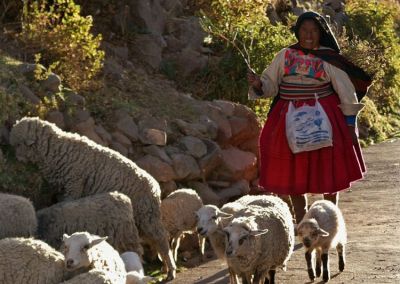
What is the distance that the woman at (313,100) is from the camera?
29.6 ft

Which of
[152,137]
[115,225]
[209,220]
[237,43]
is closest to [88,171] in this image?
[115,225]

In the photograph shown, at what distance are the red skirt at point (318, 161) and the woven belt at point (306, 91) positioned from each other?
0.04 metres

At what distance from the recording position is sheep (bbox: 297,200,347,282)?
819cm

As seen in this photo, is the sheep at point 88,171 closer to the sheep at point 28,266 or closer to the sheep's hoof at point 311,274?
the sheep's hoof at point 311,274

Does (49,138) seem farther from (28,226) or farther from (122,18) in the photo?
(122,18)

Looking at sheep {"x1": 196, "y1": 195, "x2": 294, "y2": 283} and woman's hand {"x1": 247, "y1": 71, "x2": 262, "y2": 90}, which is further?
woman's hand {"x1": 247, "y1": 71, "x2": 262, "y2": 90}

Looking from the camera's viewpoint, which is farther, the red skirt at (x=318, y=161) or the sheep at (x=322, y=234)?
the red skirt at (x=318, y=161)

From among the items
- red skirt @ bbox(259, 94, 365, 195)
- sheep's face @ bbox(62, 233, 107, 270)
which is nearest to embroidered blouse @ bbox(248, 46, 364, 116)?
red skirt @ bbox(259, 94, 365, 195)

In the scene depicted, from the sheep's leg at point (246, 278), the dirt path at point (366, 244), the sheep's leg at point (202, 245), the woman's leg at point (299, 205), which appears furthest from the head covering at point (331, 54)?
the sheep's leg at point (246, 278)

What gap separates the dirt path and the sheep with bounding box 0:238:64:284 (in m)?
2.00

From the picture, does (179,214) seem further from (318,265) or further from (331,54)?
(331,54)

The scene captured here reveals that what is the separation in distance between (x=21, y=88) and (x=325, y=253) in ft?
10.8

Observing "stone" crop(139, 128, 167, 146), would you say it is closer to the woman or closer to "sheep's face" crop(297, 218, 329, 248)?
the woman

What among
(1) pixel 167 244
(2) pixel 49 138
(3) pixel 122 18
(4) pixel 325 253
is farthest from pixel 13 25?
(4) pixel 325 253
